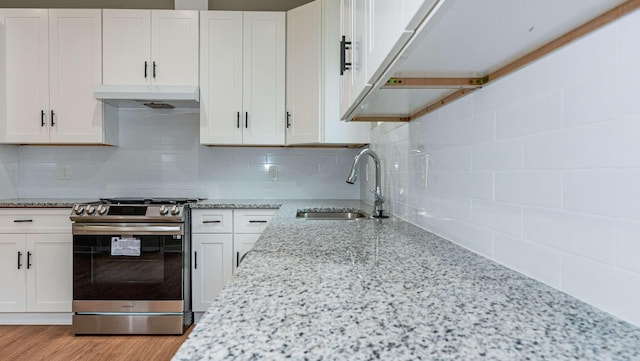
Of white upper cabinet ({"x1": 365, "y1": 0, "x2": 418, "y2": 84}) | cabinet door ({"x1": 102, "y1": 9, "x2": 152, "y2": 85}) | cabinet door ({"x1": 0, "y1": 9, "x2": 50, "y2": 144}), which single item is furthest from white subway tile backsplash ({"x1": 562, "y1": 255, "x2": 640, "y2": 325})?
cabinet door ({"x1": 0, "y1": 9, "x2": 50, "y2": 144})

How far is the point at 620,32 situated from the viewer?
1.99ft

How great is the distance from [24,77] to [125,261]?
1621 mm

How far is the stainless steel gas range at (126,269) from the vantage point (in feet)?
8.39

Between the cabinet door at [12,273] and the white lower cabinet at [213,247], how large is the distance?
1175 mm

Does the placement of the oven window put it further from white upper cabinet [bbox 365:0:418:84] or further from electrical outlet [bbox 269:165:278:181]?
white upper cabinet [bbox 365:0:418:84]

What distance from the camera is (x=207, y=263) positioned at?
274 centimetres

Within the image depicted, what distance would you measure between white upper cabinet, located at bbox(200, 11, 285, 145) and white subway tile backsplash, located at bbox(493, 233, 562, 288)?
2243 millimetres

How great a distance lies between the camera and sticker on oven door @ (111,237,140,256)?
255cm

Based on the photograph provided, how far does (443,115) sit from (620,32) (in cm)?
77

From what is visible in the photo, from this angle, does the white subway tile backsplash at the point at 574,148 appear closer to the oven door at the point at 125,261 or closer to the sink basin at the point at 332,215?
the sink basin at the point at 332,215

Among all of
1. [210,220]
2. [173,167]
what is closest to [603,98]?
[210,220]

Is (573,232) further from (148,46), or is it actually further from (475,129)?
(148,46)

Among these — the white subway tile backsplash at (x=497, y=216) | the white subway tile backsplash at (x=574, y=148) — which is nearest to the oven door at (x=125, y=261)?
the white subway tile backsplash at (x=497, y=216)

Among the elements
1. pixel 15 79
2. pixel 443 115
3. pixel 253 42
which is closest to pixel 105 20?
pixel 15 79
